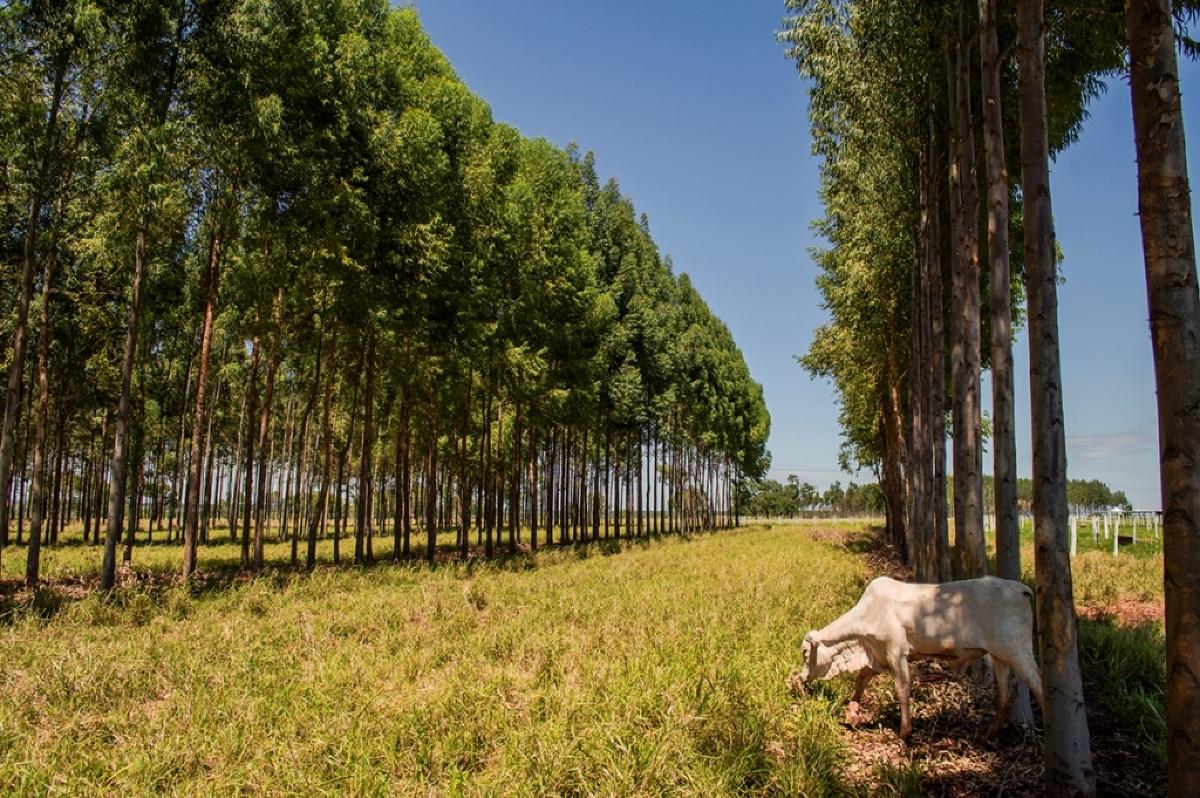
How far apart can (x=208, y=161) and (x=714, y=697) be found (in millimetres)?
15182

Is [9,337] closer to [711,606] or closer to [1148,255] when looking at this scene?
[711,606]

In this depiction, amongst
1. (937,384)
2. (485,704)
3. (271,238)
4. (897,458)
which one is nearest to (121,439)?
(271,238)

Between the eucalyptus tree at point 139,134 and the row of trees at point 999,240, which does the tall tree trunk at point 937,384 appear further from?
the eucalyptus tree at point 139,134

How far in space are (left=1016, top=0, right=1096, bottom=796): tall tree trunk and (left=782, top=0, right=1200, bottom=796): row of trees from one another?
13mm

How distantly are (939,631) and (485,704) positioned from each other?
14.1 feet

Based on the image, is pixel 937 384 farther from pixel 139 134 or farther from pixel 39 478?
pixel 39 478

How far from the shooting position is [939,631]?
5945 mm

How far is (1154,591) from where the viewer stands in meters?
15.6

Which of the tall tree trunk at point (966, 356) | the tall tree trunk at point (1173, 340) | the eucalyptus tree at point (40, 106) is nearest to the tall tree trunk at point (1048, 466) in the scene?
the tall tree trunk at point (1173, 340)

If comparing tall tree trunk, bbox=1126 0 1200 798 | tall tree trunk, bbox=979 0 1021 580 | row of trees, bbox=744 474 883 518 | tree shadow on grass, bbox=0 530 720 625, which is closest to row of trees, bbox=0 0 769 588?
tree shadow on grass, bbox=0 530 720 625

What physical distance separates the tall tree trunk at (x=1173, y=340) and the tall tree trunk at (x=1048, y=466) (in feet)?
3.45

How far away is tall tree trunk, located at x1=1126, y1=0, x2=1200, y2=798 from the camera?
340 cm

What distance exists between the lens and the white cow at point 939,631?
5.74m

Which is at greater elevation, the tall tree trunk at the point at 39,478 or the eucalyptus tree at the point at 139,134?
the eucalyptus tree at the point at 139,134
